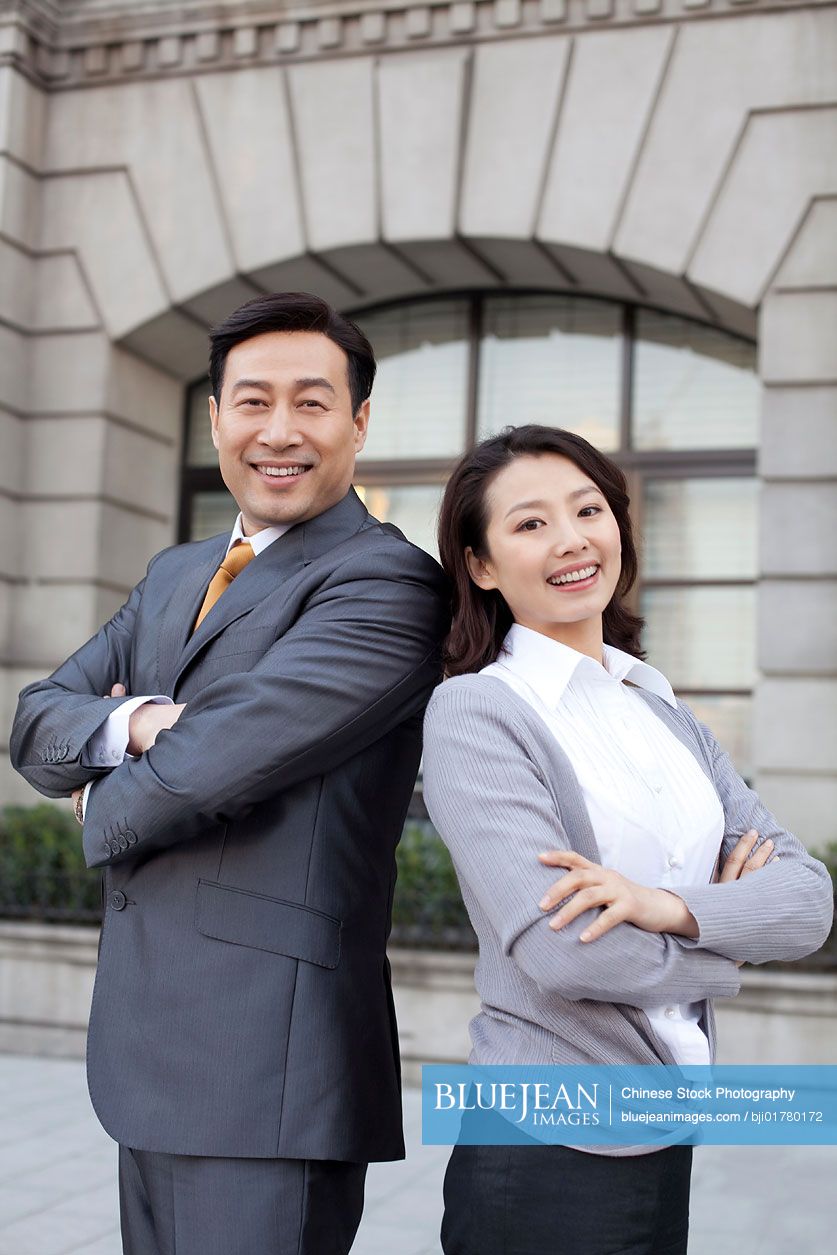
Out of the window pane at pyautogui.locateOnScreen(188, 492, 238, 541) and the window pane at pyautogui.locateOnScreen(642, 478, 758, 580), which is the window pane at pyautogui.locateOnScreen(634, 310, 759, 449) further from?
the window pane at pyautogui.locateOnScreen(188, 492, 238, 541)

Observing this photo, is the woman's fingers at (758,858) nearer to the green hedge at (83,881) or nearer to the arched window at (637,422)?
the green hedge at (83,881)

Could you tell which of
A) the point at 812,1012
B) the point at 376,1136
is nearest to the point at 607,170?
the point at 812,1012

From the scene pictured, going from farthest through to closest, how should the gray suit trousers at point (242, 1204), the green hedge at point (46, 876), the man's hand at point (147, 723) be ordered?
the green hedge at point (46, 876) → the man's hand at point (147, 723) → the gray suit trousers at point (242, 1204)

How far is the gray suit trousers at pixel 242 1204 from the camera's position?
7.07 feet

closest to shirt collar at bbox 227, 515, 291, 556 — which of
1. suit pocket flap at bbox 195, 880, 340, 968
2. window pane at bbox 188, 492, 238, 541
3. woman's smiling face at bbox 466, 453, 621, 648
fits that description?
woman's smiling face at bbox 466, 453, 621, 648

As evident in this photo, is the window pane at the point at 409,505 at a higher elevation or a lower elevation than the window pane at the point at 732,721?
higher

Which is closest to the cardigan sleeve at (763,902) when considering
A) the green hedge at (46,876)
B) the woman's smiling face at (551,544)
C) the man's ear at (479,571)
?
the woman's smiling face at (551,544)

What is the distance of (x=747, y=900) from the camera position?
205cm

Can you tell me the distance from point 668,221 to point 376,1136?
632 centimetres

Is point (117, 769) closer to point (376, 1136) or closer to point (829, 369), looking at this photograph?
point (376, 1136)

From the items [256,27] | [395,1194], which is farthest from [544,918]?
[256,27]

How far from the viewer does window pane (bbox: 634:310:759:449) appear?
27.1 ft

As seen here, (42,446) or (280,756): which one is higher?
(42,446)

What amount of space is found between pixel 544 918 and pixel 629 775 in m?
0.32
